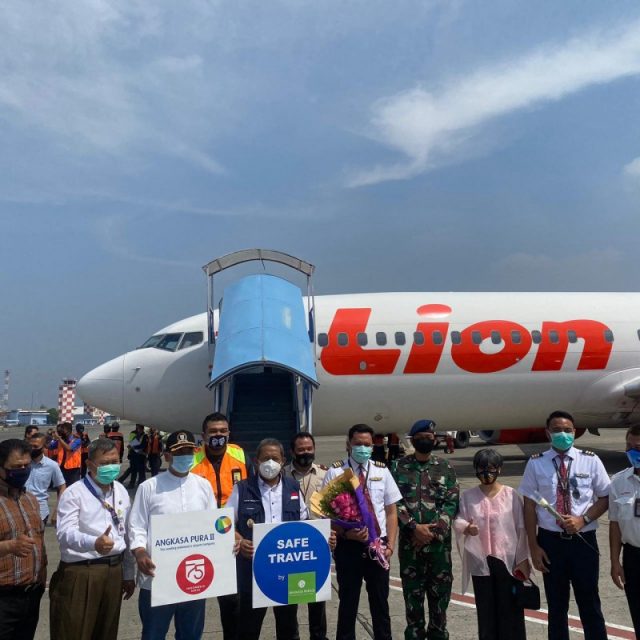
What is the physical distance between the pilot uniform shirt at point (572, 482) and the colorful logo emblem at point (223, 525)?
2.47 m

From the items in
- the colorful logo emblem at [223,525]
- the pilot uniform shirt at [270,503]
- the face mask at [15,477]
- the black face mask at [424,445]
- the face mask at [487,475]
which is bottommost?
the colorful logo emblem at [223,525]

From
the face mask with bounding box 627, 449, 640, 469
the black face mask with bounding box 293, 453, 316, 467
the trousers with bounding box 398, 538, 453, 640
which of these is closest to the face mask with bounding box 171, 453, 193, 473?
the black face mask with bounding box 293, 453, 316, 467

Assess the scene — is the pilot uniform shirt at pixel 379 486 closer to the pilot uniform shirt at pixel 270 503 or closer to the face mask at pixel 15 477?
the pilot uniform shirt at pixel 270 503

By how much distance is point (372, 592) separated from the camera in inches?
183

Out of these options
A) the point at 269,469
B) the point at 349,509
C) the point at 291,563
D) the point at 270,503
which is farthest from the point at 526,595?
the point at 269,469

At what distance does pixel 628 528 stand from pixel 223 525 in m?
3.13

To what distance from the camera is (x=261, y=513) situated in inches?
174

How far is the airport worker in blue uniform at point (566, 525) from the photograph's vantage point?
460 cm

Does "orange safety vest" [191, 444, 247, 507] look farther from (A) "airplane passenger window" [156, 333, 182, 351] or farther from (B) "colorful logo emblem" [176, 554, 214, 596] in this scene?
(A) "airplane passenger window" [156, 333, 182, 351]

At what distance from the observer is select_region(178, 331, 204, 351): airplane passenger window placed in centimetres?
1405

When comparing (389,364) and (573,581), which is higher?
(389,364)

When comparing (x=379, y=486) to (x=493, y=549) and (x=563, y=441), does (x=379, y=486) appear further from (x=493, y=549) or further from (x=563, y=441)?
(x=563, y=441)

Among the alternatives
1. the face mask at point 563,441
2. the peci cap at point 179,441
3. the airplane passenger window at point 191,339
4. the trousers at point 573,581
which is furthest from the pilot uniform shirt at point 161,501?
the airplane passenger window at point 191,339

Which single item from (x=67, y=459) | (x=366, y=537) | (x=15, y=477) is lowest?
(x=366, y=537)
